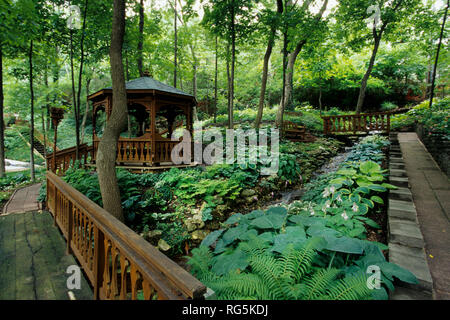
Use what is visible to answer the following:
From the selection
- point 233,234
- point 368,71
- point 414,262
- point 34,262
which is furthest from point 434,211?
point 368,71

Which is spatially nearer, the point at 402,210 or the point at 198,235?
the point at 402,210

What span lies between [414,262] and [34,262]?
13.7ft

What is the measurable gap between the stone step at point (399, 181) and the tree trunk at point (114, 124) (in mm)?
4903

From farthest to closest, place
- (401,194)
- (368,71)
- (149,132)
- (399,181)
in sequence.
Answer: (368,71)
(149,132)
(399,181)
(401,194)

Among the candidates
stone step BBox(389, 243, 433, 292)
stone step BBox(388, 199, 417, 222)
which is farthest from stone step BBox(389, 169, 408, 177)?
stone step BBox(389, 243, 433, 292)

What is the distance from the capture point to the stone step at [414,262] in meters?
1.44

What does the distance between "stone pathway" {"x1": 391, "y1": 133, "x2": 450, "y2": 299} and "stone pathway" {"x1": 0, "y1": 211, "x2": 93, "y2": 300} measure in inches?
126

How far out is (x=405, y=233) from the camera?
2.06 metres

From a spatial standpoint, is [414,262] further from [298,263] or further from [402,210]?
[402,210]

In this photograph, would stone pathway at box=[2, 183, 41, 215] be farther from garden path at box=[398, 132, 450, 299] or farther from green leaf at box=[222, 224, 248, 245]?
garden path at box=[398, 132, 450, 299]

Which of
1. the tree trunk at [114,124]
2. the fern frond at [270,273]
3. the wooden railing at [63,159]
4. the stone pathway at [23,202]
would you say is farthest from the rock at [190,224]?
the wooden railing at [63,159]

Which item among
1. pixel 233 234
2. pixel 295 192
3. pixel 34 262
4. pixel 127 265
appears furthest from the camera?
pixel 295 192

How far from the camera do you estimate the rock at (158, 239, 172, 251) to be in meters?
4.24
